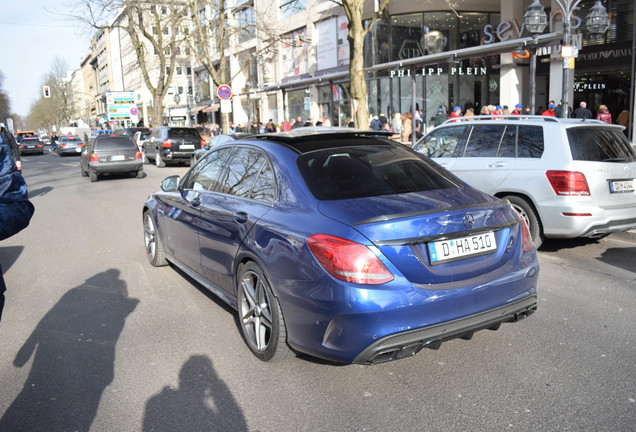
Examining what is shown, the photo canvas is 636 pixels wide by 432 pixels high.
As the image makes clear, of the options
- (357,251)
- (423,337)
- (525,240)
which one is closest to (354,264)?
(357,251)

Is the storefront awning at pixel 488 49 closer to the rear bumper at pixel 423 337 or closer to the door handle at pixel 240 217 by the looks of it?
the door handle at pixel 240 217

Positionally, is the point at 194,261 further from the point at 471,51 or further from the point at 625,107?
the point at 625,107

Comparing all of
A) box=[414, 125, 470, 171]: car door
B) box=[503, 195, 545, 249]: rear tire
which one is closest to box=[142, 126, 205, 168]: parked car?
box=[414, 125, 470, 171]: car door

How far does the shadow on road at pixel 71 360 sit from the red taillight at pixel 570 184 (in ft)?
16.1

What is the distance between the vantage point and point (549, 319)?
14.8 feet

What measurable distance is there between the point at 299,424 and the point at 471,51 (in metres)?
14.6

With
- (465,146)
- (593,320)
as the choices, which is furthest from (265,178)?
(465,146)

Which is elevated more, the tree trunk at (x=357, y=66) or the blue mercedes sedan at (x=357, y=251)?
the tree trunk at (x=357, y=66)

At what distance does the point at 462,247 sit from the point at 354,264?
2.35 feet

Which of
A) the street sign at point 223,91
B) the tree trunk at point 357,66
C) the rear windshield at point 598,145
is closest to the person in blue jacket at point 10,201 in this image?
the rear windshield at point 598,145

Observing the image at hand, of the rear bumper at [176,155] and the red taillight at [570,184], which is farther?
the rear bumper at [176,155]

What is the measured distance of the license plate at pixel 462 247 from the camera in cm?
323

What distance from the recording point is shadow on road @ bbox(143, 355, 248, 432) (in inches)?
119

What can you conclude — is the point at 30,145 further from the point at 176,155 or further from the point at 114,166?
the point at 114,166
